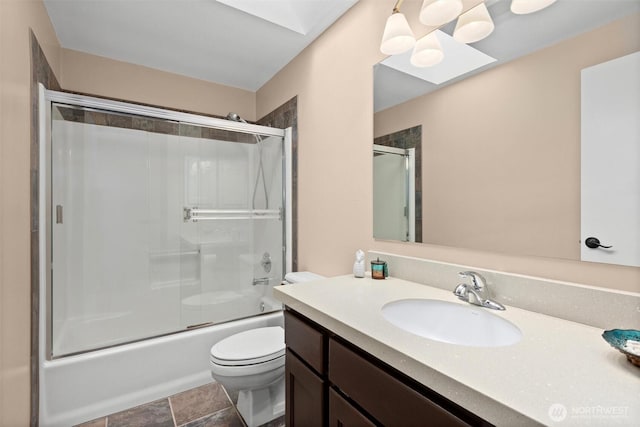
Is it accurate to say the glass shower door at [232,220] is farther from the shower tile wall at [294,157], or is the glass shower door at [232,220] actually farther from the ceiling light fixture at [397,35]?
the ceiling light fixture at [397,35]

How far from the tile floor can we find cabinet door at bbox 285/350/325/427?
63cm

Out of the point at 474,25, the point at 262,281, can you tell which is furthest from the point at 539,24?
the point at 262,281

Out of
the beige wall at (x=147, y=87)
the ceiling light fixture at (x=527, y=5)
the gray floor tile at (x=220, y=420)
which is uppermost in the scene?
the beige wall at (x=147, y=87)

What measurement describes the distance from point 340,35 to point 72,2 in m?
Answer: 1.60

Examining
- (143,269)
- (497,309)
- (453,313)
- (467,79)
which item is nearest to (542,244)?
(497,309)

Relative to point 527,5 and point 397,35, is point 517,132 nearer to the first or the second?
point 527,5

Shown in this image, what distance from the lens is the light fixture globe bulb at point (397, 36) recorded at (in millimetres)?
1263

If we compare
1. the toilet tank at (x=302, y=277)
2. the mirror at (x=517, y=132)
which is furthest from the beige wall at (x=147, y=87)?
the mirror at (x=517, y=132)

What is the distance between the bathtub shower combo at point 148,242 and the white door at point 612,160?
1872 millimetres

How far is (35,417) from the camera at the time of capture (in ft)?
4.75

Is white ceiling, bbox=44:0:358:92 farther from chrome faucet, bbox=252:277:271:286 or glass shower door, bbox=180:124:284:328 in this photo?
chrome faucet, bbox=252:277:271:286

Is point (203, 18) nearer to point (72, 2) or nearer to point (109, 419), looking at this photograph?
point (72, 2)

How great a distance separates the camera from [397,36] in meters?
1.28

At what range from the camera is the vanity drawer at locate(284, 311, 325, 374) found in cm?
96
